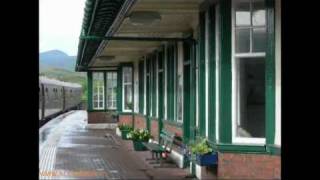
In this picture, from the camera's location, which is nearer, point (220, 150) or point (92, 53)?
point (220, 150)

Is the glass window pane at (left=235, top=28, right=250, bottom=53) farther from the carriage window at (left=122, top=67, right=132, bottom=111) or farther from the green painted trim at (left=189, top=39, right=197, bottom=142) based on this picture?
the carriage window at (left=122, top=67, right=132, bottom=111)

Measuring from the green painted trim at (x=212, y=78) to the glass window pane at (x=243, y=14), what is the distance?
687 millimetres

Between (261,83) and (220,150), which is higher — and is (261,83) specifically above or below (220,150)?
above

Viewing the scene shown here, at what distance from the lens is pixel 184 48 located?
13367 millimetres

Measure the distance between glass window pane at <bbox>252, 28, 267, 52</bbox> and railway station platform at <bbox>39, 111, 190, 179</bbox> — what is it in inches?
151

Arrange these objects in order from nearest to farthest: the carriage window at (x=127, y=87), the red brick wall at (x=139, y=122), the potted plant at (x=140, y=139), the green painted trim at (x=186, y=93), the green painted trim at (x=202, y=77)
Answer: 1. the green painted trim at (x=202, y=77)
2. the green painted trim at (x=186, y=93)
3. the potted plant at (x=140, y=139)
4. the red brick wall at (x=139, y=122)
5. the carriage window at (x=127, y=87)

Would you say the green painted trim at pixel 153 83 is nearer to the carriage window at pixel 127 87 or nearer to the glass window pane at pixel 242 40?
the carriage window at pixel 127 87

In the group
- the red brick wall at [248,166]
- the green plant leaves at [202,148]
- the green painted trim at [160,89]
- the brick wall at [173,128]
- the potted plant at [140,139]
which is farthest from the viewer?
the potted plant at [140,139]

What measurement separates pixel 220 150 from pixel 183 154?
4.03 meters

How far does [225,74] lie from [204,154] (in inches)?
52.6

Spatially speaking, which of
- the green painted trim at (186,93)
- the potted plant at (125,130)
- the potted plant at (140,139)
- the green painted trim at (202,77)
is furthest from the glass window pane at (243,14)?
the potted plant at (125,130)

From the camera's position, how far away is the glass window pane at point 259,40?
334 inches
